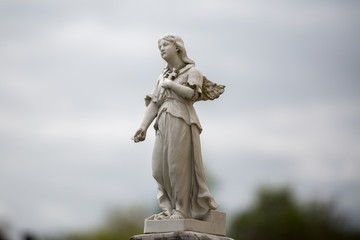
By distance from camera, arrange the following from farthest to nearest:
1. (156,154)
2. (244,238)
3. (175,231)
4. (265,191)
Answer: (265,191) → (244,238) → (156,154) → (175,231)

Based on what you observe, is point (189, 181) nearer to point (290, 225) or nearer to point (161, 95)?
point (161, 95)

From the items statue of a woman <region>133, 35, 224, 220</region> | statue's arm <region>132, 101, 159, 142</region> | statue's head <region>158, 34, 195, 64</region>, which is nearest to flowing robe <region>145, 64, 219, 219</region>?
statue of a woman <region>133, 35, 224, 220</region>

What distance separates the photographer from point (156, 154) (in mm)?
9742

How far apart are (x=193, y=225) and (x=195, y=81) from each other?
232cm

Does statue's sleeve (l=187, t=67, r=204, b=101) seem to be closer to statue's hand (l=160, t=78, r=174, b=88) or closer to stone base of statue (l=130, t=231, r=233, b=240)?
statue's hand (l=160, t=78, r=174, b=88)

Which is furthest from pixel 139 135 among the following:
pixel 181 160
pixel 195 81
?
pixel 195 81

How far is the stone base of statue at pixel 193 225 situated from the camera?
922 cm

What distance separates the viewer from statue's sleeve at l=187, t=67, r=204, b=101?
9.76 metres

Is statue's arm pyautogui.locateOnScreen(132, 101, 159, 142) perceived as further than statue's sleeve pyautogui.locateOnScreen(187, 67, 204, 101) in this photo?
Yes

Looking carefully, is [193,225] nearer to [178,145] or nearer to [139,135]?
[178,145]

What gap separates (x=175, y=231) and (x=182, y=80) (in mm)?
2483

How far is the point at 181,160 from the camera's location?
953 cm

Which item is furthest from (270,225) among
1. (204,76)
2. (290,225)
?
(204,76)

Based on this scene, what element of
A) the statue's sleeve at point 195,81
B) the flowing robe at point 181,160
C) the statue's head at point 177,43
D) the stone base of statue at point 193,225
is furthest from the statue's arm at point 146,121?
the stone base of statue at point 193,225
